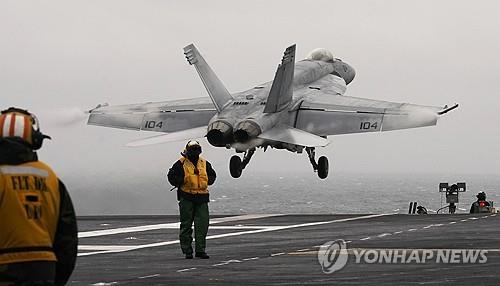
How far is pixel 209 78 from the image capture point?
138 feet

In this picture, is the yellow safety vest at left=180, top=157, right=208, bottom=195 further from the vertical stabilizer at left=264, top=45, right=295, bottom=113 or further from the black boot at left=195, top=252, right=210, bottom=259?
the vertical stabilizer at left=264, top=45, right=295, bottom=113

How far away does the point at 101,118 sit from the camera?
150ft

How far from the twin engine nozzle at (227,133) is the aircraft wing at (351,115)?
20.1 ft

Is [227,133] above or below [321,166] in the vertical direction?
above

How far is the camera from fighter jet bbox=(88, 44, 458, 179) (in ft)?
123

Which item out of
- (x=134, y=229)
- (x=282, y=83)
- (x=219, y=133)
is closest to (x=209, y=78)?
(x=282, y=83)

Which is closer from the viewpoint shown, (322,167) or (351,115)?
(322,167)

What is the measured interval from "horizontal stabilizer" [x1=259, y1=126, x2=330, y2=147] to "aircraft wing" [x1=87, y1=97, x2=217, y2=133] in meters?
6.50

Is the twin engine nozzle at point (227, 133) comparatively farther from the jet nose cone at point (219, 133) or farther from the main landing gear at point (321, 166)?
the main landing gear at point (321, 166)

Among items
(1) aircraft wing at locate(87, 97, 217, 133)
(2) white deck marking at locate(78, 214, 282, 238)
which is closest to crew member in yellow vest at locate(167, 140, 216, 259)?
(2) white deck marking at locate(78, 214, 282, 238)

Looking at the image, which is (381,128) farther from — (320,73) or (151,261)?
(151,261)

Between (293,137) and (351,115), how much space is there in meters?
5.41

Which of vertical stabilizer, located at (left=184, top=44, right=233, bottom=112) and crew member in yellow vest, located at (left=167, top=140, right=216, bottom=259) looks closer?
crew member in yellow vest, located at (left=167, top=140, right=216, bottom=259)

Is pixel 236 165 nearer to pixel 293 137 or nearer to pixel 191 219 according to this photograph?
pixel 293 137
